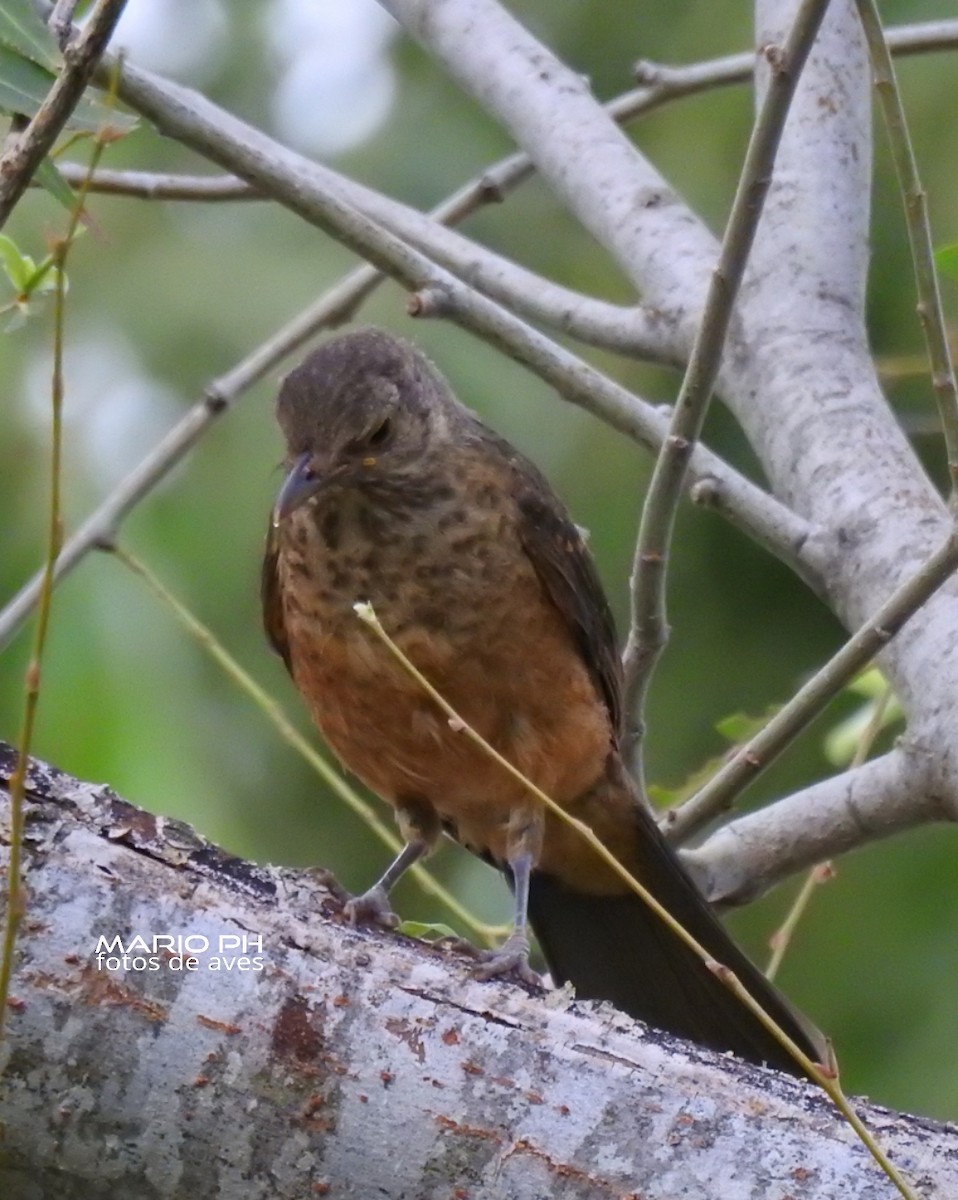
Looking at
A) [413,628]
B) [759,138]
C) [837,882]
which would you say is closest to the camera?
[759,138]

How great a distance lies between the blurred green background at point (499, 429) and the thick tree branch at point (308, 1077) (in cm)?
253

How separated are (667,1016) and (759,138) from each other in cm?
195

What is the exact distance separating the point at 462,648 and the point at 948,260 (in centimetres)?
122

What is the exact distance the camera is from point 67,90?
1.94m

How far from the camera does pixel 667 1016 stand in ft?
12.3

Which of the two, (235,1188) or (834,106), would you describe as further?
(834,106)

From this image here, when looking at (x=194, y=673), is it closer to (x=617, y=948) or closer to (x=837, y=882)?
(x=617, y=948)

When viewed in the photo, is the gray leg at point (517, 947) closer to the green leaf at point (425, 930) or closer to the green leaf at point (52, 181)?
the green leaf at point (425, 930)

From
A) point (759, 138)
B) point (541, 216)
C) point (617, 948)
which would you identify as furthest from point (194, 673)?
point (759, 138)

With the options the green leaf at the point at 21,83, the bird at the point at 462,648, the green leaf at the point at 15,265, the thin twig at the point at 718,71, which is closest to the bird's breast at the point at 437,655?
the bird at the point at 462,648

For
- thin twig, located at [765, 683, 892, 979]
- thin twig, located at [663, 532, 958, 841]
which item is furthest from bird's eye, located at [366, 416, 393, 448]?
thin twig, located at [765, 683, 892, 979]

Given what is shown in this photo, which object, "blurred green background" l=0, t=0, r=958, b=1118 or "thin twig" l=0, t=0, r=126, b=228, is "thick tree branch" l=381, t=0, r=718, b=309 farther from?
"thin twig" l=0, t=0, r=126, b=228

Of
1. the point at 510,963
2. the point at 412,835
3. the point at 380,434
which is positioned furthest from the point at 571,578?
the point at 510,963

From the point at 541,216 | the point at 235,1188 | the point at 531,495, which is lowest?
the point at 235,1188
